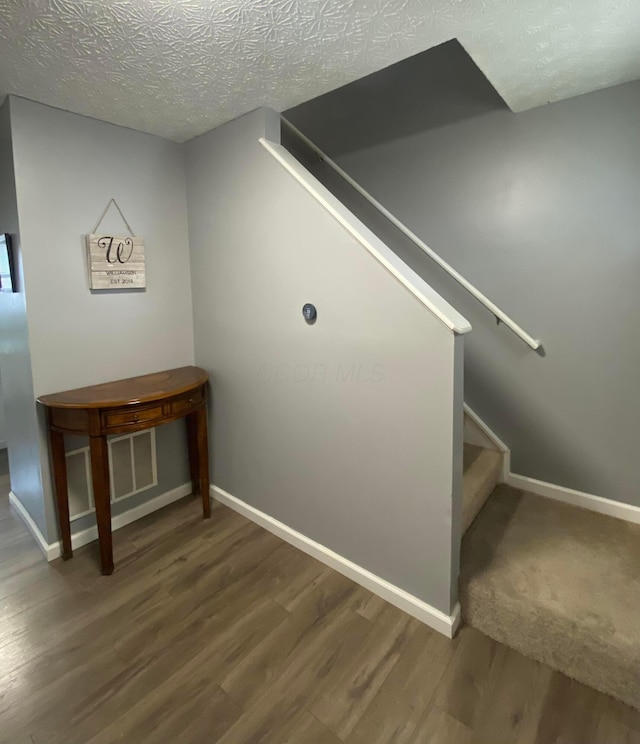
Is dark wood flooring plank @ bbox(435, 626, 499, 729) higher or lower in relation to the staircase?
lower

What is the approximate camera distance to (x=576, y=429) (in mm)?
2137

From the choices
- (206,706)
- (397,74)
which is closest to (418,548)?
(206,706)

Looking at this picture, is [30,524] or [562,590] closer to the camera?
[562,590]

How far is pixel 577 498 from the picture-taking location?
2182 mm

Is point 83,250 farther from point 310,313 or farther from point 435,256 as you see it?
point 435,256

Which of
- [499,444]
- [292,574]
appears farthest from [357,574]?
[499,444]

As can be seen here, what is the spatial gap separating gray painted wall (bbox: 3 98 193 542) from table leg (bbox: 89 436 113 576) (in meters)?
0.35

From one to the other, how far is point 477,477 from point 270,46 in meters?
2.11

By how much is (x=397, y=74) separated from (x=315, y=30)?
1397mm

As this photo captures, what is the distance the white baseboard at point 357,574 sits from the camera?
63.4 inches

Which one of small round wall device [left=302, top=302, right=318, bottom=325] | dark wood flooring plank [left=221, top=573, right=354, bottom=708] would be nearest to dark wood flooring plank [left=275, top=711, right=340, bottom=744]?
dark wood flooring plank [left=221, top=573, right=354, bottom=708]

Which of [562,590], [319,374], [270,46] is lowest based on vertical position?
[562,590]

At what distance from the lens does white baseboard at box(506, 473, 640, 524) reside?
2.04 meters

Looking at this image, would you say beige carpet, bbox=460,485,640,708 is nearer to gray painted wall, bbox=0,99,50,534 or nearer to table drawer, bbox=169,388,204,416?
table drawer, bbox=169,388,204,416
